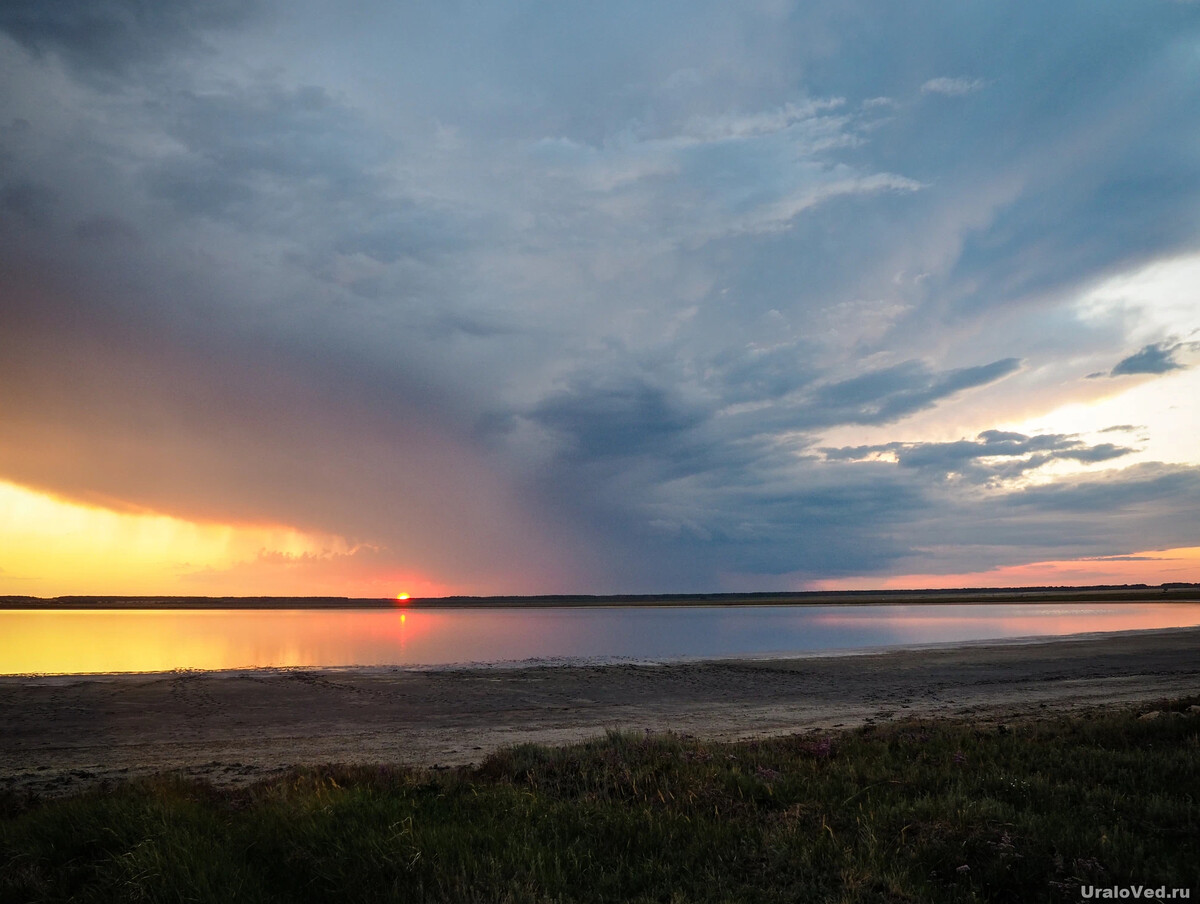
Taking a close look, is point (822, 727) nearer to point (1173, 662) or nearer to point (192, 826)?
point (192, 826)

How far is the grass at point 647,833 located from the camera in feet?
23.3

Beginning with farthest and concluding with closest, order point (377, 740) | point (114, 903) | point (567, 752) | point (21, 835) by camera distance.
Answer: point (377, 740) < point (567, 752) < point (21, 835) < point (114, 903)

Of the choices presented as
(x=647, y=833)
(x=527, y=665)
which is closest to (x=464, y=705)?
(x=527, y=665)

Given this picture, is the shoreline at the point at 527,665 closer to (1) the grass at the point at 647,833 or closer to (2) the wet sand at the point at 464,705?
(2) the wet sand at the point at 464,705

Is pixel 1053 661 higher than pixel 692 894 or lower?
lower

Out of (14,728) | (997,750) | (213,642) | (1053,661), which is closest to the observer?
(997,750)

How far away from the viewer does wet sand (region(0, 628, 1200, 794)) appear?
1767 centimetres

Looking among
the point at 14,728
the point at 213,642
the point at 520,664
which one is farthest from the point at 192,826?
the point at 213,642

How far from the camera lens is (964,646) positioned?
51.1 m

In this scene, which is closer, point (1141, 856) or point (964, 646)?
point (1141, 856)

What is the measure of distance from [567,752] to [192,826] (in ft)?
20.7

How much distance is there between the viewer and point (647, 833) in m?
8.53

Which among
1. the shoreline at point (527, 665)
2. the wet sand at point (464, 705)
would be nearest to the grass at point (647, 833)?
the wet sand at point (464, 705)

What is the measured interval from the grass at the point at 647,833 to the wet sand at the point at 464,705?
19.0 ft
